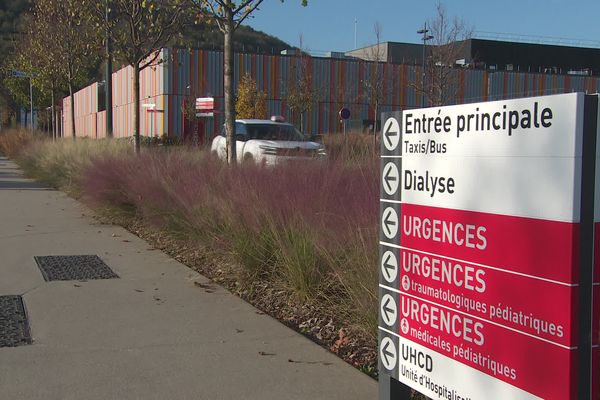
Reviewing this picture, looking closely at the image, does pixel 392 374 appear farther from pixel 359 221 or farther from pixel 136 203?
pixel 136 203

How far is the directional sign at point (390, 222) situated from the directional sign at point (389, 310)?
298 millimetres

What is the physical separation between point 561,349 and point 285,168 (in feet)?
17.6

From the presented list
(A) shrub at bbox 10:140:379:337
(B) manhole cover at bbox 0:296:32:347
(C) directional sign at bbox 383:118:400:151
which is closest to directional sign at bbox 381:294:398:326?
(C) directional sign at bbox 383:118:400:151

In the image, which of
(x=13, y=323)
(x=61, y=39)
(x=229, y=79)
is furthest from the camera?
(x=61, y=39)

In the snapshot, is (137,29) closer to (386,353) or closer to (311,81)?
(386,353)

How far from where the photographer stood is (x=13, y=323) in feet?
16.8

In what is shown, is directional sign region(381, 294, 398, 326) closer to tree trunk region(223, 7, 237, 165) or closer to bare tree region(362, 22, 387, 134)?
tree trunk region(223, 7, 237, 165)

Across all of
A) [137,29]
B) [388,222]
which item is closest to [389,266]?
[388,222]

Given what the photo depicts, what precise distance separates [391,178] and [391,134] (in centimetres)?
21

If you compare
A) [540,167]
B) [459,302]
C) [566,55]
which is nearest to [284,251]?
[459,302]

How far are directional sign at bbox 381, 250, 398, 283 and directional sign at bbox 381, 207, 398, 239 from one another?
9cm

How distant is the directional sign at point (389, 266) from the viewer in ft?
10.0

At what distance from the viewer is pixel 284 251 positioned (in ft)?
18.8

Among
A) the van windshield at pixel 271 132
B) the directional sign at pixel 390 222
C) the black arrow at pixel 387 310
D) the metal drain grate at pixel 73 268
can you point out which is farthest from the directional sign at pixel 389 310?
the van windshield at pixel 271 132
